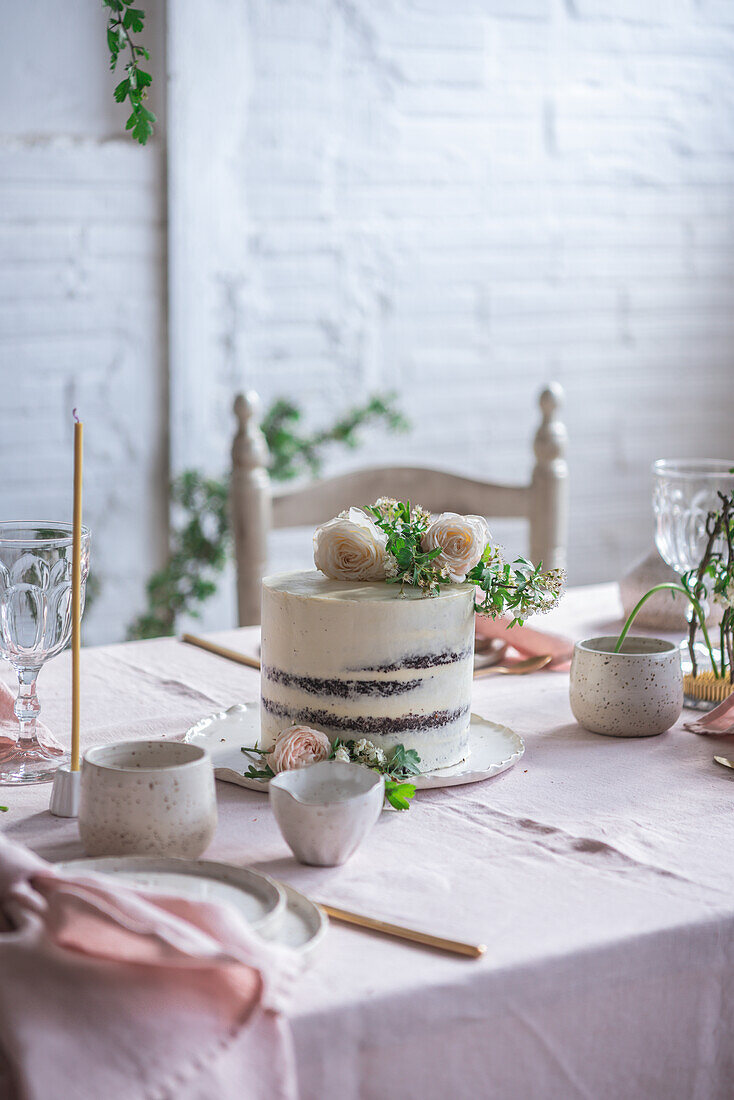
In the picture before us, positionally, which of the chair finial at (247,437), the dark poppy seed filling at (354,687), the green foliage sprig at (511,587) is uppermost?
the chair finial at (247,437)

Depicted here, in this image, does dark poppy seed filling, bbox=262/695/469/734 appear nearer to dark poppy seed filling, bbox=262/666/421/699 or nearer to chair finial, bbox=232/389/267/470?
dark poppy seed filling, bbox=262/666/421/699

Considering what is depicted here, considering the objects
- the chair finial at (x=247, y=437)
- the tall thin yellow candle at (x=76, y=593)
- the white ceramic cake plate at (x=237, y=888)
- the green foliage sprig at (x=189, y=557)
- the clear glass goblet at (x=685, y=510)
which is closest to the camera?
the white ceramic cake plate at (x=237, y=888)

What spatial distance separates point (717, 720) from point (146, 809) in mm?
520

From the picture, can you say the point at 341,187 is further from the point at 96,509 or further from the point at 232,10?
the point at 96,509

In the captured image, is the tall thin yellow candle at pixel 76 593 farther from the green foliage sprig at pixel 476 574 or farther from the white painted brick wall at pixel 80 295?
the white painted brick wall at pixel 80 295

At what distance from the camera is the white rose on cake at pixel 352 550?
873mm

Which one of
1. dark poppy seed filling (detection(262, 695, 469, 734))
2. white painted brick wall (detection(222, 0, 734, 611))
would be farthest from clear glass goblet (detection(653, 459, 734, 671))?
white painted brick wall (detection(222, 0, 734, 611))

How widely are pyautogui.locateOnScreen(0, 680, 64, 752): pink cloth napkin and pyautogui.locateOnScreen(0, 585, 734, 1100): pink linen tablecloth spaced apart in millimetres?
88

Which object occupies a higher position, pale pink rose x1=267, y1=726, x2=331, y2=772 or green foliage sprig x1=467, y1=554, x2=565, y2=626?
green foliage sprig x1=467, y1=554, x2=565, y2=626

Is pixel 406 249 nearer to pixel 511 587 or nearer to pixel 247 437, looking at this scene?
pixel 247 437

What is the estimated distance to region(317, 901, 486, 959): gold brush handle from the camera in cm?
61

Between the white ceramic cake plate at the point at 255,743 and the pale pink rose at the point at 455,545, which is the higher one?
the pale pink rose at the point at 455,545

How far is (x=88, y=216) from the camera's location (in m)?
2.30

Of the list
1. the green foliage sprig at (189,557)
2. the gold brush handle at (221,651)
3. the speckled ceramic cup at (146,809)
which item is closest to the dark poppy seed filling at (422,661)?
the speckled ceramic cup at (146,809)
